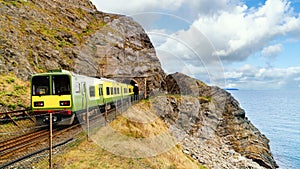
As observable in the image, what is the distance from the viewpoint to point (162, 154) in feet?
38.8

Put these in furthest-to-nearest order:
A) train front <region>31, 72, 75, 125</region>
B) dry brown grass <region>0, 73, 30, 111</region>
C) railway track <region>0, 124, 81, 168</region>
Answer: dry brown grass <region>0, 73, 30, 111</region> → train front <region>31, 72, 75, 125</region> → railway track <region>0, 124, 81, 168</region>

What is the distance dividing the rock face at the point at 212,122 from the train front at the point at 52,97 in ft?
48.7

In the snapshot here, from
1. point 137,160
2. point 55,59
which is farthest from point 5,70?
point 137,160

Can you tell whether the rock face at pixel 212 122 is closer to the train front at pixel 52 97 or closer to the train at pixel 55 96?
the train at pixel 55 96

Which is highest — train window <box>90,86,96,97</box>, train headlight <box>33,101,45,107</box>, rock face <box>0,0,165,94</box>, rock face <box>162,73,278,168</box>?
rock face <box>0,0,165,94</box>

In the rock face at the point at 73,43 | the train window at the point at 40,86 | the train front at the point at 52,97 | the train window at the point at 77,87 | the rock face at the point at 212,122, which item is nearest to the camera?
the train front at the point at 52,97

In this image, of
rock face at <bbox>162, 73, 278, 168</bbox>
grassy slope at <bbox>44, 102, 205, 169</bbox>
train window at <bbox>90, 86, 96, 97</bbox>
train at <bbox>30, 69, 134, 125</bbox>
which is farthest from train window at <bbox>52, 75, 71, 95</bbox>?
rock face at <bbox>162, 73, 278, 168</bbox>

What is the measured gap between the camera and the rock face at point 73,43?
27484mm

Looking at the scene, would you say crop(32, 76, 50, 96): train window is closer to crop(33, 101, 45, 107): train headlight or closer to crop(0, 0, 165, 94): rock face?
crop(33, 101, 45, 107): train headlight

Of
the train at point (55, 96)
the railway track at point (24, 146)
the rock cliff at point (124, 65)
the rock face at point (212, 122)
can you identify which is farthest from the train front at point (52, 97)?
the rock face at point (212, 122)

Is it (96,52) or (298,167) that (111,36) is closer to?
(96,52)

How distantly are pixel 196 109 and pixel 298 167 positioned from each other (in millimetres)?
14891

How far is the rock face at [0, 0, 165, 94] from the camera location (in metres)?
27.5

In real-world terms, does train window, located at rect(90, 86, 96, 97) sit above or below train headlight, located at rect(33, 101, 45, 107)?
above
